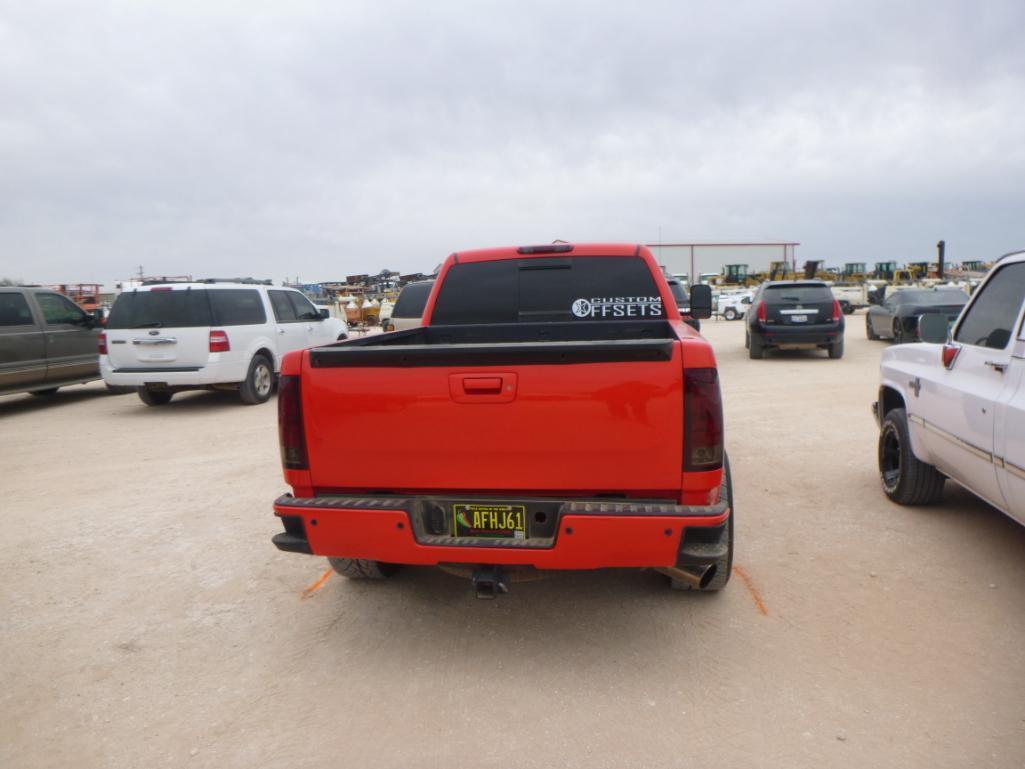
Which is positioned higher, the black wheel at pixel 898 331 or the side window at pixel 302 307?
A: the side window at pixel 302 307

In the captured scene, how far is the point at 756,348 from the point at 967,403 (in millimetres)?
10989

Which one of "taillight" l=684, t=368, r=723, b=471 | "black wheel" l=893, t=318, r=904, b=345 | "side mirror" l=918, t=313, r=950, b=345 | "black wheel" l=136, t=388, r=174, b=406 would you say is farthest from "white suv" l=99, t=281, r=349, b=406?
"black wheel" l=893, t=318, r=904, b=345

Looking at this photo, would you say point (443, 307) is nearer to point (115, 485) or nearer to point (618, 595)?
point (618, 595)

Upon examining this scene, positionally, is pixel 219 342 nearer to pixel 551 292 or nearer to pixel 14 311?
pixel 14 311

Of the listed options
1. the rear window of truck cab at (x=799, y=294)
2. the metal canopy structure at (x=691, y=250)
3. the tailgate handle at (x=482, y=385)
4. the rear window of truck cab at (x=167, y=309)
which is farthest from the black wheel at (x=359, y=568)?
the metal canopy structure at (x=691, y=250)

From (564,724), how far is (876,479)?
415cm

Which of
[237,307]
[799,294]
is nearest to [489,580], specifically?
[237,307]

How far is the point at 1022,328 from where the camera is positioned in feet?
11.0

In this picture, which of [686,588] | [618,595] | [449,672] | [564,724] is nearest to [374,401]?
[449,672]

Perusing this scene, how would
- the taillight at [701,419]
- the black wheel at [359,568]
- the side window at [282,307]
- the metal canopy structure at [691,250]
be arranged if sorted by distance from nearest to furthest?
the taillight at [701,419], the black wheel at [359,568], the side window at [282,307], the metal canopy structure at [691,250]

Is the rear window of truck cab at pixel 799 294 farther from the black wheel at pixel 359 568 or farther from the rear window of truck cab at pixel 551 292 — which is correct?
the black wheel at pixel 359 568

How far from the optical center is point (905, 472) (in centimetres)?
479

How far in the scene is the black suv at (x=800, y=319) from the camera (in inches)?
541

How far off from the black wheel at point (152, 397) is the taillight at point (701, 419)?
31.9 ft
